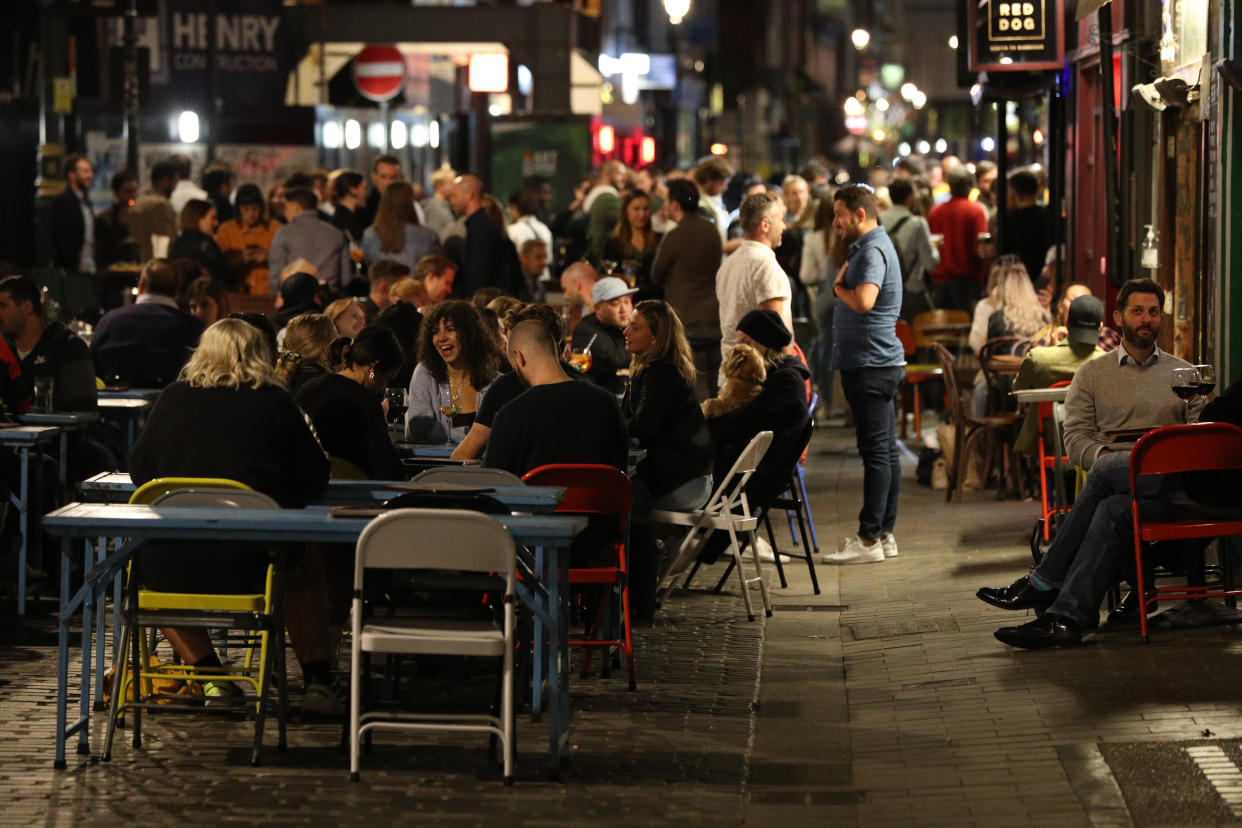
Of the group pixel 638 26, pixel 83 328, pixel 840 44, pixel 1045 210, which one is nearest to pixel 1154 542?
pixel 83 328

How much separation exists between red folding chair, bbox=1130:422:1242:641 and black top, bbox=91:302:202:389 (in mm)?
6494

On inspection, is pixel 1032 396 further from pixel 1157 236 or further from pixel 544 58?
pixel 544 58

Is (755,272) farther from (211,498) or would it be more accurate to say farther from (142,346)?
(211,498)

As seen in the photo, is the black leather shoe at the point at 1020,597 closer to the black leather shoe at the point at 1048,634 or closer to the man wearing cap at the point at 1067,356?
the black leather shoe at the point at 1048,634

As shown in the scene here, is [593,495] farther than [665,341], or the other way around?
[665,341]

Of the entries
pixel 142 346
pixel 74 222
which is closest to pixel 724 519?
pixel 142 346

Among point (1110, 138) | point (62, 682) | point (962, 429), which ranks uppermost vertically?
point (1110, 138)

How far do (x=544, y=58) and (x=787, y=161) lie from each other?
1951 inches

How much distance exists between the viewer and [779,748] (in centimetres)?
806

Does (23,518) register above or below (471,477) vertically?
below

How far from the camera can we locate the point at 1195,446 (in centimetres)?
920

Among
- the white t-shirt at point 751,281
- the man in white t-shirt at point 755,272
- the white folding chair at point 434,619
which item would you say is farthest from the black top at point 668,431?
the white t-shirt at point 751,281

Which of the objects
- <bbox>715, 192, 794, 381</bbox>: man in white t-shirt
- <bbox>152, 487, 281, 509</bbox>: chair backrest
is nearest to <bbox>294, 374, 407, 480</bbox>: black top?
<bbox>152, 487, 281, 509</bbox>: chair backrest

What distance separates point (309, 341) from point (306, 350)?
5 centimetres
